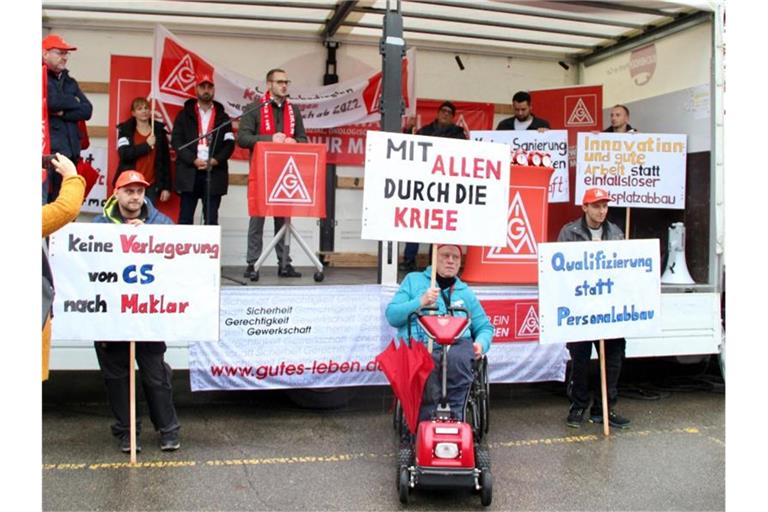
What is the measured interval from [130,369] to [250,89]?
450cm

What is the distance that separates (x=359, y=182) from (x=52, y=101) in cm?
413

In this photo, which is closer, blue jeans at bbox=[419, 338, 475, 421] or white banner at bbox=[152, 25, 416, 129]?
blue jeans at bbox=[419, 338, 475, 421]

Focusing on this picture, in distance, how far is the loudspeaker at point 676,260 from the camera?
753cm

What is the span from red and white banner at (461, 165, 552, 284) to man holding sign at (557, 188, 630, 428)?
25.6 inches

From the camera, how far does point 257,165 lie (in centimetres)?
686

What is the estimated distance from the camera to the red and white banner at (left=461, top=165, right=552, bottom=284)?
6668 millimetres

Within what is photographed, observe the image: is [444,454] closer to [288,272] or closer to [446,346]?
[446,346]

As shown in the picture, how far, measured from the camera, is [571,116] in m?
9.42

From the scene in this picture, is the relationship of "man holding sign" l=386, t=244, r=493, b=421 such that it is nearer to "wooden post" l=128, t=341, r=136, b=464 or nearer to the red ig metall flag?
"wooden post" l=128, t=341, r=136, b=464

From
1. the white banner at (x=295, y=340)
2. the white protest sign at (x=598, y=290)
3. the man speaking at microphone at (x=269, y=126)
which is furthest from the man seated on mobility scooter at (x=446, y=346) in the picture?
the man speaking at microphone at (x=269, y=126)

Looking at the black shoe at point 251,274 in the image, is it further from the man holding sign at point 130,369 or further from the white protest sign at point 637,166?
the white protest sign at point 637,166

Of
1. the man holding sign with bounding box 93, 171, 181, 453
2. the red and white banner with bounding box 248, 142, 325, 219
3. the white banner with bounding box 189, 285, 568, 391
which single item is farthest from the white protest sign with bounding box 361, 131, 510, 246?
the red and white banner with bounding box 248, 142, 325, 219

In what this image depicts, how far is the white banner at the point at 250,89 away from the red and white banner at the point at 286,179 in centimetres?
160

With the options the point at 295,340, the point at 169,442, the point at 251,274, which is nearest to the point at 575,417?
the point at 295,340
